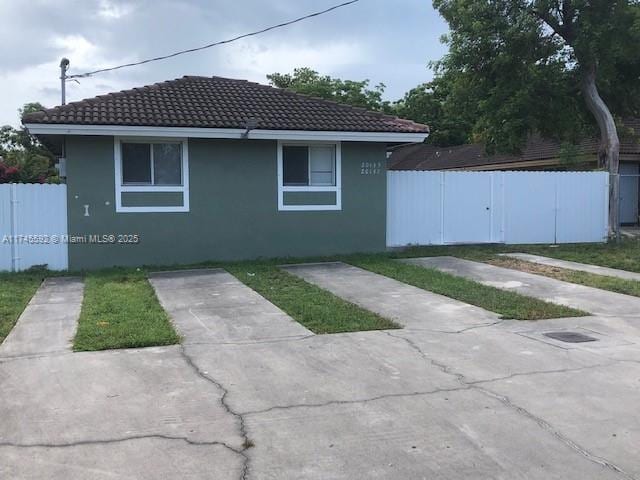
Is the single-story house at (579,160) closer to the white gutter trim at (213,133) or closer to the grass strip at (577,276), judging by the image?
the white gutter trim at (213,133)

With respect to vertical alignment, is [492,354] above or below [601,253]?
below

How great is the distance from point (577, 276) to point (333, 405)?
8.34m

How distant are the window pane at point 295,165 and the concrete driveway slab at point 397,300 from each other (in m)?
2.62

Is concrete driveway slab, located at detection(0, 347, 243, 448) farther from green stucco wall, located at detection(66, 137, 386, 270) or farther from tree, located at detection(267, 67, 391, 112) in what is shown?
tree, located at detection(267, 67, 391, 112)

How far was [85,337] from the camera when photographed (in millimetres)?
7336

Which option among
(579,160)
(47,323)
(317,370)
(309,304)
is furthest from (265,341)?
(579,160)

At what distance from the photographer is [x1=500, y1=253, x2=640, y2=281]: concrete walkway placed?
39.8 ft

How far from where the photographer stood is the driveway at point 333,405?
4.07 meters

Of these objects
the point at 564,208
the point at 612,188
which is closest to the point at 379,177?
the point at 564,208

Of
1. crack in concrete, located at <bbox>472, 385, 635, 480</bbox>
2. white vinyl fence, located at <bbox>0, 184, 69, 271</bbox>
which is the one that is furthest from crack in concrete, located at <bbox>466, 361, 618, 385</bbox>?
white vinyl fence, located at <bbox>0, 184, 69, 271</bbox>

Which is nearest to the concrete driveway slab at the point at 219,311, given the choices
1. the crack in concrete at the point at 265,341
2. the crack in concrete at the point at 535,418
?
the crack in concrete at the point at 265,341

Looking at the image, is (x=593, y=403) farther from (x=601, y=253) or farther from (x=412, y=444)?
(x=601, y=253)

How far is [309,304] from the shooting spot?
921cm

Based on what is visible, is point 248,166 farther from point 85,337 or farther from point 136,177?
point 85,337
